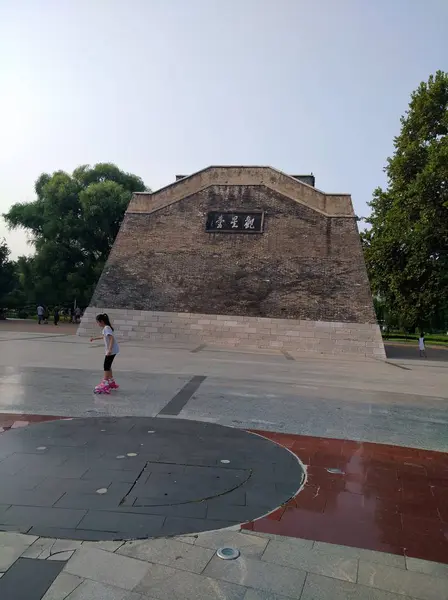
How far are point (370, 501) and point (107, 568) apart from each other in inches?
82.2

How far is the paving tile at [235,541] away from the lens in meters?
2.77

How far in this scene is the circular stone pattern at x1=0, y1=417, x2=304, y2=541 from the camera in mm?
3033

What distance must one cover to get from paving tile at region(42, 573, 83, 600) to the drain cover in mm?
791

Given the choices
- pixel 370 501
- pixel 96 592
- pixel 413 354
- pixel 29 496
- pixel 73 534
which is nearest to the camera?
pixel 96 592

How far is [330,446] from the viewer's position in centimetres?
504

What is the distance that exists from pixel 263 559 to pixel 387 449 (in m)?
2.82

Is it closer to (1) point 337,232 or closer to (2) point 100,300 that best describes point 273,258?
(1) point 337,232

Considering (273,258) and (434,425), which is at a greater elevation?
(273,258)

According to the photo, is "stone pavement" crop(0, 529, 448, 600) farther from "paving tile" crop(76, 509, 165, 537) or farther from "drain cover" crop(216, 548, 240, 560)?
"paving tile" crop(76, 509, 165, 537)

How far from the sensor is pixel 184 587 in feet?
7.79

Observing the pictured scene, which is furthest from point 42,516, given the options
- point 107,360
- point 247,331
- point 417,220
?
point 417,220

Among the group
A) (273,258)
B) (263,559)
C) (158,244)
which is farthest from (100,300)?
(263,559)

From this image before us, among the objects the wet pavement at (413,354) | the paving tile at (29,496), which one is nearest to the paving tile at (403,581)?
the paving tile at (29,496)

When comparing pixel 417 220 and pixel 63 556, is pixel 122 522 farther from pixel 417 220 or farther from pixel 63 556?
pixel 417 220
